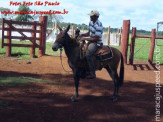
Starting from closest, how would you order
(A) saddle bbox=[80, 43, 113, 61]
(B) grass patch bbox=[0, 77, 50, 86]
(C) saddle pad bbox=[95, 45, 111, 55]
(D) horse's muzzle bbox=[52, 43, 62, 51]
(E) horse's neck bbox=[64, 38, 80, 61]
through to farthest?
(D) horse's muzzle bbox=[52, 43, 62, 51] → (E) horse's neck bbox=[64, 38, 80, 61] → (A) saddle bbox=[80, 43, 113, 61] → (C) saddle pad bbox=[95, 45, 111, 55] → (B) grass patch bbox=[0, 77, 50, 86]

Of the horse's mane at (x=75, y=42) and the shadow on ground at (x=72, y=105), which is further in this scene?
the horse's mane at (x=75, y=42)

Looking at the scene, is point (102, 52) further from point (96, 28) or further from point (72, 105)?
point (72, 105)

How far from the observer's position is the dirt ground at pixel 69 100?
5277 mm

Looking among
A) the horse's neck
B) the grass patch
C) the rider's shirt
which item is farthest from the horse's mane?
the grass patch

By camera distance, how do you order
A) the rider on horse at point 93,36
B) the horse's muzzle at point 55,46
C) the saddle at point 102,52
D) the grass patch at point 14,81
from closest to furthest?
the horse's muzzle at point 55,46, the rider on horse at point 93,36, the saddle at point 102,52, the grass patch at point 14,81

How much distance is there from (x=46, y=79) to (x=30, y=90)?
207 cm

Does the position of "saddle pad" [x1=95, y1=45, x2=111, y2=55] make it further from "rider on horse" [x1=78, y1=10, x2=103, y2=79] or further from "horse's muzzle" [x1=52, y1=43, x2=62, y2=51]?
"horse's muzzle" [x1=52, y1=43, x2=62, y2=51]

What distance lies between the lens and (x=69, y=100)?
21.6 feet

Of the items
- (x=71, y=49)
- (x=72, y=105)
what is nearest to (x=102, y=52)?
(x=71, y=49)

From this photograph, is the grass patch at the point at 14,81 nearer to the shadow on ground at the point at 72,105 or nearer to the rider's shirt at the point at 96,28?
the shadow on ground at the point at 72,105

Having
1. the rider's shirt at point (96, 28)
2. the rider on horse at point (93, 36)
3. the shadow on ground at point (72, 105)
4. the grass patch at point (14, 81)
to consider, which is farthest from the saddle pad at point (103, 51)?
the grass patch at point (14, 81)

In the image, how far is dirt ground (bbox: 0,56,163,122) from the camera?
5.28 m

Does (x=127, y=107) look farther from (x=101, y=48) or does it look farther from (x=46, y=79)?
(x=46, y=79)

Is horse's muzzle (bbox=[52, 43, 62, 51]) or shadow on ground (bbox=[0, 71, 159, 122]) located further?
horse's muzzle (bbox=[52, 43, 62, 51])
